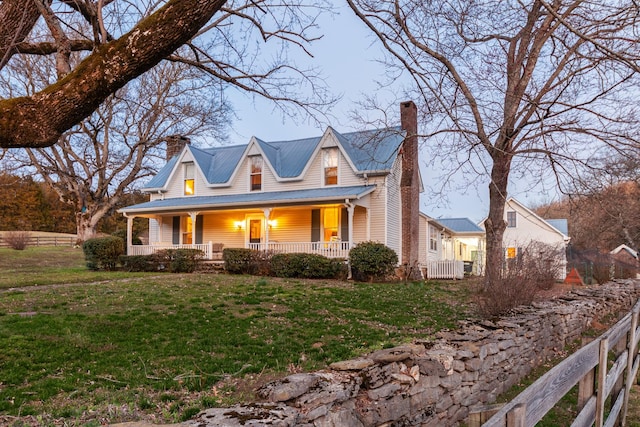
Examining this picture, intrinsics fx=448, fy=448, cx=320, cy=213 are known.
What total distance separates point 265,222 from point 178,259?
3959 mm

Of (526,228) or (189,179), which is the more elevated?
(189,179)

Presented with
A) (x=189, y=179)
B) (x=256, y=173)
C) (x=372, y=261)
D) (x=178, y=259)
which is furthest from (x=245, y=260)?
(x=189, y=179)

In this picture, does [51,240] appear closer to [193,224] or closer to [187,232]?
[187,232]

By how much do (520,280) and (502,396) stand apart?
374cm

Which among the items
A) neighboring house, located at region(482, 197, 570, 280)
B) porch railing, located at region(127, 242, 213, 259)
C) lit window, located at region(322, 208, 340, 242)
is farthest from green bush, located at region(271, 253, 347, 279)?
neighboring house, located at region(482, 197, 570, 280)

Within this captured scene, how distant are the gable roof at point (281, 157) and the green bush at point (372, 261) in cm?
387

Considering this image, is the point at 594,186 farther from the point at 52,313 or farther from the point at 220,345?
the point at 52,313

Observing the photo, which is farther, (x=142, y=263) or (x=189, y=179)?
(x=189, y=179)

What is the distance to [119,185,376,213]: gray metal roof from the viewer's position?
721 inches

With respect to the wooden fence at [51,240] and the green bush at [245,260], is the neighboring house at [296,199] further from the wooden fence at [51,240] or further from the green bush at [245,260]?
the wooden fence at [51,240]

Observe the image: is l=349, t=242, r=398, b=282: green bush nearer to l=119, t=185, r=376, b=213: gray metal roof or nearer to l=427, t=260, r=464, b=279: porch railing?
l=119, t=185, r=376, b=213: gray metal roof

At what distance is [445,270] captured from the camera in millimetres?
21688

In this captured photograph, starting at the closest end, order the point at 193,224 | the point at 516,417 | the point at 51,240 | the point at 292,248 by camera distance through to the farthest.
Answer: the point at 516,417 < the point at 292,248 < the point at 193,224 < the point at 51,240

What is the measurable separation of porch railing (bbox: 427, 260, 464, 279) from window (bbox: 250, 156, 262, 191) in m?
9.29
